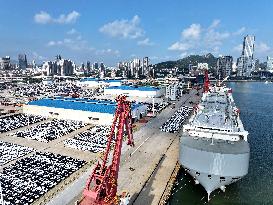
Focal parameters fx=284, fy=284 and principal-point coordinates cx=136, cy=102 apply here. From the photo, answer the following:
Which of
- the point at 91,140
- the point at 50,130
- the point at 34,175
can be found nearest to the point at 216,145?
the point at 34,175

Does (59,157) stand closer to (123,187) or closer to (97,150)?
(97,150)

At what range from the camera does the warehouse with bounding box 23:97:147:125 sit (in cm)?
9850

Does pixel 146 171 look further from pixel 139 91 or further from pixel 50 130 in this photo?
pixel 139 91

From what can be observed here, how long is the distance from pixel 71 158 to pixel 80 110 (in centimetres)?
3962

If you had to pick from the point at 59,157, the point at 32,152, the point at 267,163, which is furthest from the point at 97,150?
the point at 267,163

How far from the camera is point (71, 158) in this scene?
211ft

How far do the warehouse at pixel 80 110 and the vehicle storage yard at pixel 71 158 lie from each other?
10.5 feet

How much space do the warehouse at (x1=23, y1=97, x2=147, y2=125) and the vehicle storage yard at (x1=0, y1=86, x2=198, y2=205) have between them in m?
3.21

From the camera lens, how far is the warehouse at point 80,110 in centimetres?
9850

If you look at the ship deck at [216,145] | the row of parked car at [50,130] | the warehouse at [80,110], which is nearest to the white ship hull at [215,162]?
the ship deck at [216,145]

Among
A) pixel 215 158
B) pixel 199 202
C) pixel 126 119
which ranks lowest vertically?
pixel 199 202

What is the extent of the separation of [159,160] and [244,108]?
3975 inches

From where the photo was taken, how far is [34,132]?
86812 millimetres

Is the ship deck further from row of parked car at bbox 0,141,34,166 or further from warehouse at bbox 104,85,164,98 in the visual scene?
warehouse at bbox 104,85,164,98
